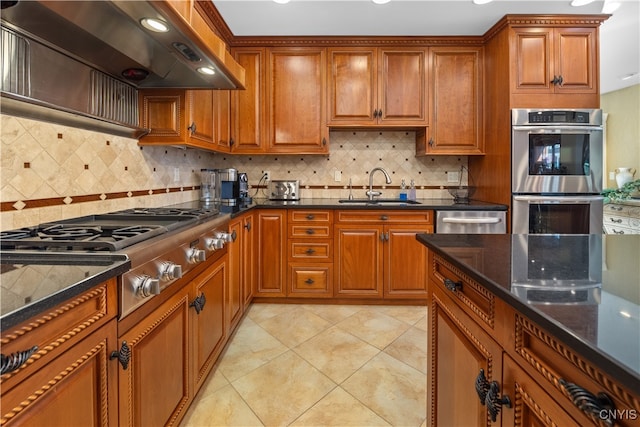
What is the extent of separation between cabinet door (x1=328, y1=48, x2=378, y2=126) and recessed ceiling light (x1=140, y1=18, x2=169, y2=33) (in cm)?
200

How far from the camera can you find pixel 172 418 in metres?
1.33

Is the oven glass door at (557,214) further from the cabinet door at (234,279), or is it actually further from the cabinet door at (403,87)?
the cabinet door at (234,279)

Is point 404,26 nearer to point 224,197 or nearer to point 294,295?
Result: point 224,197

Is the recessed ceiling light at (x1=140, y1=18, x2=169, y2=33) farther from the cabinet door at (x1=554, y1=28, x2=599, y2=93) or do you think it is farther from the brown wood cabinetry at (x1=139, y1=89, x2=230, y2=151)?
the cabinet door at (x1=554, y1=28, x2=599, y2=93)

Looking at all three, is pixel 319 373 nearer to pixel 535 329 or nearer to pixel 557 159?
pixel 535 329

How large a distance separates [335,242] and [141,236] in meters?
1.93

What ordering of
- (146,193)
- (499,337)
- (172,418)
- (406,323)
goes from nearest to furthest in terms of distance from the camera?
(499,337)
(172,418)
(146,193)
(406,323)

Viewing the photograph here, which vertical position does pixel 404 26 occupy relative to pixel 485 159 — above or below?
above

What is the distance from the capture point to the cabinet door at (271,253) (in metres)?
2.93

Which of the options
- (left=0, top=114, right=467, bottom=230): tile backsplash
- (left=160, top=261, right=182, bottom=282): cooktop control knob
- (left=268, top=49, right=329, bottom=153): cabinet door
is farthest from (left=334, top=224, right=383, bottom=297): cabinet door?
(left=160, top=261, right=182, bottom=282): cooktop control knob

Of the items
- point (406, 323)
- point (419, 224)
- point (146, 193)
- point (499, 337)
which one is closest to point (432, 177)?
point (419, 224)

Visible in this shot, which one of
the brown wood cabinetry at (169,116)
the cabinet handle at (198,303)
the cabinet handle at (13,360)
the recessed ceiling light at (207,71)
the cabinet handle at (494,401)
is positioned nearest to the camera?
the cabinet handle at (13,360)

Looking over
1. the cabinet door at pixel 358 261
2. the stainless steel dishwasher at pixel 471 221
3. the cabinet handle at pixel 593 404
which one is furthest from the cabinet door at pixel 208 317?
the stainless steel dishwasher at pixel 471 221

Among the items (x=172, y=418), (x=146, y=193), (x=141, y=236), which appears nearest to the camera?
(x=141, y=236)
